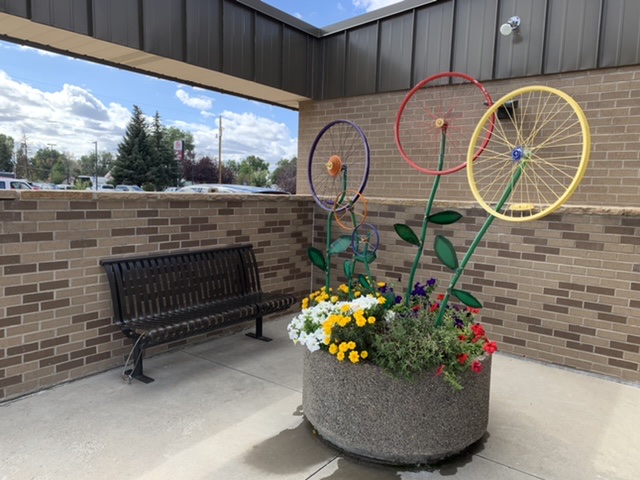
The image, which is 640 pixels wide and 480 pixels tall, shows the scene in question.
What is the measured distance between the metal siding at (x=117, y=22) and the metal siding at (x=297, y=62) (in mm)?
2151

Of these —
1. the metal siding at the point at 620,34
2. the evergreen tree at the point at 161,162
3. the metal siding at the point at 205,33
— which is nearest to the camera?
the metal siding at the point at 620,34

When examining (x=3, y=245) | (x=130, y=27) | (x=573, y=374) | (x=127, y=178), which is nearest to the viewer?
(x=3, y=245)

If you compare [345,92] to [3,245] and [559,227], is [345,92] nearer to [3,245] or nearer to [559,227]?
[559,227]

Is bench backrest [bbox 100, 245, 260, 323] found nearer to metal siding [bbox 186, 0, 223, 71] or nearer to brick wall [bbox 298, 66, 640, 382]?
brick wall [bbox 298, 66, 640, 382]

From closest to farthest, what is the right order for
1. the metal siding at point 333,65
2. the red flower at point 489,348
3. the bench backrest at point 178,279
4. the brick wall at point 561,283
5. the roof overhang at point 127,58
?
the red flower at point 489,348 → the bench backrest at point 178,279 → the brick wall at point 561,283 → the roof overhang at point 127,58 → the metal siding at point 333,65

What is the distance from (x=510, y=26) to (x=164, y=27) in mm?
3741

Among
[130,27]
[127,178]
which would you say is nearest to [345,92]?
[130,27]

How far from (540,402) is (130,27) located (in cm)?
502

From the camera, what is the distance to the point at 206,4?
530 centimetres

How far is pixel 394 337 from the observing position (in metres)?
2.48

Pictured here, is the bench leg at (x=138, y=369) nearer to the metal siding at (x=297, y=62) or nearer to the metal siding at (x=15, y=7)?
the metal siding at (x=15, y=7)

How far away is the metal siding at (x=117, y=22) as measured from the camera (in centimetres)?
441

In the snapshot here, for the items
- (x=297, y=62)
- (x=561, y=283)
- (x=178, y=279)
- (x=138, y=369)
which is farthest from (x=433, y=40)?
(x=138, y=369)

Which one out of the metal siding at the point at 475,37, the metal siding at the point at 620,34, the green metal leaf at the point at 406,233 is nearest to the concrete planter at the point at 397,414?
the green metal leaf at the point at 406,233
